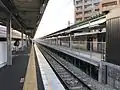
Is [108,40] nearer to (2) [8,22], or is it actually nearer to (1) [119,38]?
(1) [119,38]

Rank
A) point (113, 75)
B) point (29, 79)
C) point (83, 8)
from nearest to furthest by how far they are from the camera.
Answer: point (113, 75)
point (29, 79)
point (83, 8)

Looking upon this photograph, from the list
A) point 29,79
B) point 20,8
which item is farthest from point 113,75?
point 20,8

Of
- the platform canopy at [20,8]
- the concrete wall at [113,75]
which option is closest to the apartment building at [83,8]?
the platform canopy at [20,8]

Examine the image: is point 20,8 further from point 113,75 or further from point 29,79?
point 113,75

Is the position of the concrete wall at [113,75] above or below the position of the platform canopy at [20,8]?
below

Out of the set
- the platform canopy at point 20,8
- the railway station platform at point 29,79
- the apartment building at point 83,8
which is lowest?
the railway station platform at point 29,79

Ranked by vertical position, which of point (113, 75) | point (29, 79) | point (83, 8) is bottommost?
point (29, 79)

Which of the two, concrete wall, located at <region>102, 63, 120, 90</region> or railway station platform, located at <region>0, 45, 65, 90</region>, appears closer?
concrete wall, located at <region>102, 63, 120, 90</region>

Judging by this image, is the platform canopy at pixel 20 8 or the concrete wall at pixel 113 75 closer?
the concrete wall at pixel 113 75

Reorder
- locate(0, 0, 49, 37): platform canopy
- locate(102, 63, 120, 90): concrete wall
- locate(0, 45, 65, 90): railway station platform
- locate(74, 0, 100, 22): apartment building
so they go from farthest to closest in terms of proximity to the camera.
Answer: locate(74, 0, 100, 22): apartment building
locate(0, 0, 49, 37): platform canopy
locate(0, 45, 65, 90): railway station platform
locate(102, 63, 120, 90): concrete wall

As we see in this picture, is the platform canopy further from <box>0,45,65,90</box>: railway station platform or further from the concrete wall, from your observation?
the concrete wall

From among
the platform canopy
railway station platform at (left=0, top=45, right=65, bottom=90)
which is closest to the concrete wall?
railway station platform at (left=0, top=45, right=65, bottom=90)

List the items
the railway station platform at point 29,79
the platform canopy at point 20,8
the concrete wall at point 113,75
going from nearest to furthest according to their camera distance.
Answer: the concrete wall at point 113,75
the railway station platform at point 29,79
the platform canopy at point 20,8

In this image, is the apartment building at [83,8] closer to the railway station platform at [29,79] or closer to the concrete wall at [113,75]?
the railway station platform at [29,79]
